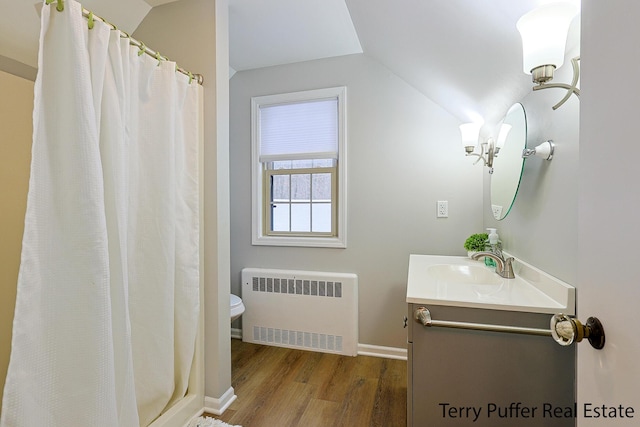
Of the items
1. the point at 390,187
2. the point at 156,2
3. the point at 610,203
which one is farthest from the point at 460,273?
the point at 156,2

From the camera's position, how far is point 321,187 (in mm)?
2430

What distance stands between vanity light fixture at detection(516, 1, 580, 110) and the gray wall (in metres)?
0.20

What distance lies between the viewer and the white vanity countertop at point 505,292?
1009 mm

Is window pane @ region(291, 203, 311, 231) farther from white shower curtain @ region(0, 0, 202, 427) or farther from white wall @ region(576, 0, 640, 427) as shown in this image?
white wall @ region(576, 0, 640, 427)

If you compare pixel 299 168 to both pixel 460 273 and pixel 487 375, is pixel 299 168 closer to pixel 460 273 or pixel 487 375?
pixel 460 273

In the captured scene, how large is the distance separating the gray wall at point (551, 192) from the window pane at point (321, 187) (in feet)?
4.38

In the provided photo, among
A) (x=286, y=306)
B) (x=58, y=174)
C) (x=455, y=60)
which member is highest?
(x=455, y=60)

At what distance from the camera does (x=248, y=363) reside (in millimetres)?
2104

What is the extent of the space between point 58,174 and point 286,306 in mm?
1765

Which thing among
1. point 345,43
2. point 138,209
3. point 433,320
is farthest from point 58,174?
point 345,43

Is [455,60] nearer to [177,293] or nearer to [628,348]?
[628,348]

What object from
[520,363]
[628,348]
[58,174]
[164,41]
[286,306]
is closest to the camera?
[628,348]

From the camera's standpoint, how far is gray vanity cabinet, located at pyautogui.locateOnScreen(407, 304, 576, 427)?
99cm

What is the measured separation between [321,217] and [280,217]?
0.39 m
